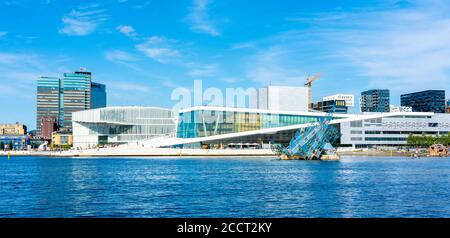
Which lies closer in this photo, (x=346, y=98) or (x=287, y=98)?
(x=287, y=98)

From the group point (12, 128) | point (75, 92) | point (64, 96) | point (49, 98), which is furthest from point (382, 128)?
point (49, 98)

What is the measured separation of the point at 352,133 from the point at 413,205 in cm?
6419

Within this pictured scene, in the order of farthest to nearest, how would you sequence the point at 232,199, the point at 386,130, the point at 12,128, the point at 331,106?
the point at 331,106, the point at 12,128, the point at 386,130, the point at 232,199

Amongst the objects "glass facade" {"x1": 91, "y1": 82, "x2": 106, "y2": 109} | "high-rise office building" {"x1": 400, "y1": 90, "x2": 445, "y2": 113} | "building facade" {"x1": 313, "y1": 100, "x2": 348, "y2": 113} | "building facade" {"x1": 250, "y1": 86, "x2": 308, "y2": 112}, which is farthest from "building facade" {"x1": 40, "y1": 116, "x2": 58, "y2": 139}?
"high-rise office building" {"x1": 400, "y1": 90, "x2": 445, "y2": 113}

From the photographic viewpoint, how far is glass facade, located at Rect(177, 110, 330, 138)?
75.2 m

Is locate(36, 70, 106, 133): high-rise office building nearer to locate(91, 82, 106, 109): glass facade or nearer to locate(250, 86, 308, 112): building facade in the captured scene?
locate(91, 82, 106, 109): glass facade

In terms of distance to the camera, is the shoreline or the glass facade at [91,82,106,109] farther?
the glass facade at [91,82,106,109]

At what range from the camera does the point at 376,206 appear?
672 inches

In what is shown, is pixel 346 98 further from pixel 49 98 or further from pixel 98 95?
pixel 49 98

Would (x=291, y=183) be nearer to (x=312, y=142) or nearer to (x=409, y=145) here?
(x=312, y=142)

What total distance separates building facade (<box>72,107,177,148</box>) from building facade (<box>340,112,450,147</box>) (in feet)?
108

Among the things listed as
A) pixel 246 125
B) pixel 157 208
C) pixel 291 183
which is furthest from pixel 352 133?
pixel 157 208

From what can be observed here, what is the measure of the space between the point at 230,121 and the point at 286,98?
15.8 m

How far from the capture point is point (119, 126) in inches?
3684
